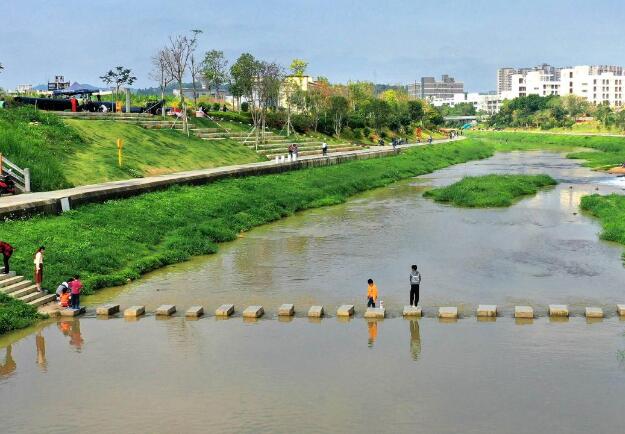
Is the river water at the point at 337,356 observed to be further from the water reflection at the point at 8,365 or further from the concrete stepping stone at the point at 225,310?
the concrete stepping stone at the point at 225,310

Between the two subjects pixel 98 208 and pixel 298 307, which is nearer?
pixel 298 307

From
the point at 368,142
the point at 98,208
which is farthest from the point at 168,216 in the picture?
the point at 368,142

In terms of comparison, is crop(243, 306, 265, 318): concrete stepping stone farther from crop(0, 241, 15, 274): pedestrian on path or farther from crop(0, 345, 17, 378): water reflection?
crop(0, 241, 15, 274): pedestrian on path

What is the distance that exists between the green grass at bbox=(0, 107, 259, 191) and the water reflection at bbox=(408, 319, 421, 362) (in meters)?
23.8

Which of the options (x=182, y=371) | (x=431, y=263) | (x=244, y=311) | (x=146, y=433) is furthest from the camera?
(x=431, y=263)

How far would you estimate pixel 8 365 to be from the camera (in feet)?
62.1

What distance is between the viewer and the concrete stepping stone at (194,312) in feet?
75.7

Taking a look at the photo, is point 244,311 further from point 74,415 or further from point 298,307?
point 74,415

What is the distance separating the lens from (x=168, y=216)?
38.4 m

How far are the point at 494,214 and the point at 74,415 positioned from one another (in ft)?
119

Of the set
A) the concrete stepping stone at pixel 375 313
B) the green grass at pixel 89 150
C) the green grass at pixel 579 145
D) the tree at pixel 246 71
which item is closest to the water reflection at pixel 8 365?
the concrete stepping stone at pixel 375 313

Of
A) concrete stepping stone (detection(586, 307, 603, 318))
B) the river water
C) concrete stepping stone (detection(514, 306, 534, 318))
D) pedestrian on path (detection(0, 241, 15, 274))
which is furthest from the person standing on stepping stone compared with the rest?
pedestrian on path (detection(0, 241, 15, 274))

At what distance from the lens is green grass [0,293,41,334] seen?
21609 mm

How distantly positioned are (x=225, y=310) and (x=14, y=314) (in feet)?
20.5
